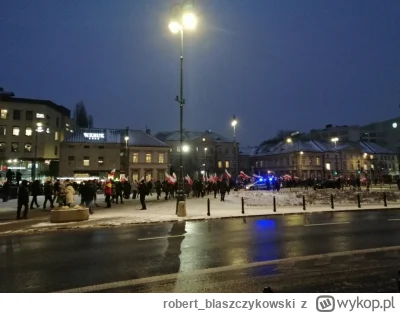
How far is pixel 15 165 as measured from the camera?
6097cm

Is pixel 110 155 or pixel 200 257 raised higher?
pixel 110 155

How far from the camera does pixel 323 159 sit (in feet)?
289

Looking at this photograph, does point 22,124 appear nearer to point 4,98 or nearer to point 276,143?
point 4,98

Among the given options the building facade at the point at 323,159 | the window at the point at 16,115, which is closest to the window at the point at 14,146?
the window at the point at 16,115

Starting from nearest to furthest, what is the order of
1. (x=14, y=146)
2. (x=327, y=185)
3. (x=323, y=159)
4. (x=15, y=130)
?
1. (x=327, y=185)
2. (x=14, y=146)
3. (x=15, y=130)
4. (x=323, y=159)

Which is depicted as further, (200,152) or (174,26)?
(200,152)

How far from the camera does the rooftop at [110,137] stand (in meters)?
67.0

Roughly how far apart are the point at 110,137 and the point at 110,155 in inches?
161

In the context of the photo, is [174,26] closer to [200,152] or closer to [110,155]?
[110,155]

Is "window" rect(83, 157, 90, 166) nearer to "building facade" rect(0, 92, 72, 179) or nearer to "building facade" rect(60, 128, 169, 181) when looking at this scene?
"building facade" rect(60, 128, 169, 181)

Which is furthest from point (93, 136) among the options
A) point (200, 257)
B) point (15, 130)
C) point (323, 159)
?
point (200, 257)

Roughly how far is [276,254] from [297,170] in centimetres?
7861

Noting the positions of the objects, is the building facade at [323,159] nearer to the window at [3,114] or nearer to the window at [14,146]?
the window at [14,146]

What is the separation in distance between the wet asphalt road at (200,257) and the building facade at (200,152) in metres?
70.4
